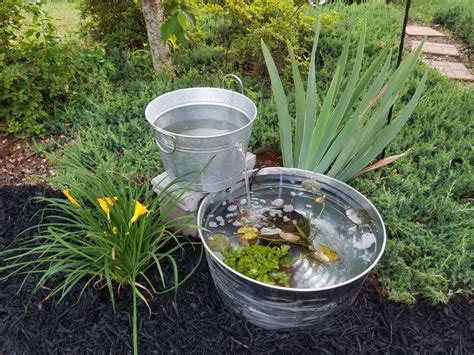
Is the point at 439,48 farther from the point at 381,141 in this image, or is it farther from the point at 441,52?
the point at 381,141

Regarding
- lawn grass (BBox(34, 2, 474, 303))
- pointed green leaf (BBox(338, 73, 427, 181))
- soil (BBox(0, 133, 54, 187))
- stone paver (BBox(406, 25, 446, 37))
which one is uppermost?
pointed green leaf (BBox(338, 73, 427, 181))

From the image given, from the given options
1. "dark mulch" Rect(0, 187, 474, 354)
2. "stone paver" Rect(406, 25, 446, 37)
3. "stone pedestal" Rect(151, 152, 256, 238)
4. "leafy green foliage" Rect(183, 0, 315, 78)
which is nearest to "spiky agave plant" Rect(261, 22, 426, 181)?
"stone pedestal" Rect(151, 152, 256, 238)

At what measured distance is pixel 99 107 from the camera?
2867mm

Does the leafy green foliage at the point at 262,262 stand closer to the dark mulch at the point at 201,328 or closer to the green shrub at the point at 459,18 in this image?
the dark mulch at the point at 201,328

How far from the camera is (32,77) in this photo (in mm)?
2818

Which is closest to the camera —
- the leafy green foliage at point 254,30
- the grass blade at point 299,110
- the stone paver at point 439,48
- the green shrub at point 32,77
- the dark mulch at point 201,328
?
the dark mulch at point 201,328

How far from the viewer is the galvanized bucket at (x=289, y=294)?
1476 millimetres

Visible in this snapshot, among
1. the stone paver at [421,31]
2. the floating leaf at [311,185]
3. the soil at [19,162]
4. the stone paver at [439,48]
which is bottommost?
the soil at [19,162]

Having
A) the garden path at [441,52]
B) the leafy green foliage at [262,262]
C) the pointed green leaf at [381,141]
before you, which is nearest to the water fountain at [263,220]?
the leafy green foliage at [262,262]

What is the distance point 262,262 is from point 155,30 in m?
2.13

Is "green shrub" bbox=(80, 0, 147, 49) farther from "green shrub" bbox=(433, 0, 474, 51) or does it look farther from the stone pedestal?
"green shrub" bbox=(433, 0, 474, 51)

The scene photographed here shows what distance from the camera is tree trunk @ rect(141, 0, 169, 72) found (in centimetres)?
301

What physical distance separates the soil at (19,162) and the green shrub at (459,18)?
4.25 metres

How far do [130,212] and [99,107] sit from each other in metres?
1.34
